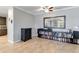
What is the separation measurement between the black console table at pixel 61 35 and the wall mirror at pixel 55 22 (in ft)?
1.42

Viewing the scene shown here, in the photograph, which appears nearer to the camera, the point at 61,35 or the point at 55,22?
the point at 61,35

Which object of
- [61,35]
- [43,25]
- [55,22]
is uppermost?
[55,22]

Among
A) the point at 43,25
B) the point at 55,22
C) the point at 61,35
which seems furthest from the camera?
the point at 43,25

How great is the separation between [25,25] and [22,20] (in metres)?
0.50

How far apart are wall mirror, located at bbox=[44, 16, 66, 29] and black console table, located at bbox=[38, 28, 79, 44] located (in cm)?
43

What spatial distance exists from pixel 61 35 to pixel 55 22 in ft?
3.74

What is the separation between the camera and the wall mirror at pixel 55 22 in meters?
6.44

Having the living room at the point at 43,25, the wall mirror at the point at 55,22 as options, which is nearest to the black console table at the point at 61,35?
the living room at the point at 43,25

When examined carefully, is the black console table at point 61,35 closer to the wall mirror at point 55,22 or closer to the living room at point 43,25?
the living room at point 43,25

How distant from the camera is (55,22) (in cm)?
682

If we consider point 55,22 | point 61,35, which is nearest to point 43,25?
point 55,22

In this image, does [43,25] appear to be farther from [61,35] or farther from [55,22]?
[61,35]

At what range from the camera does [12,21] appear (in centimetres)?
553
